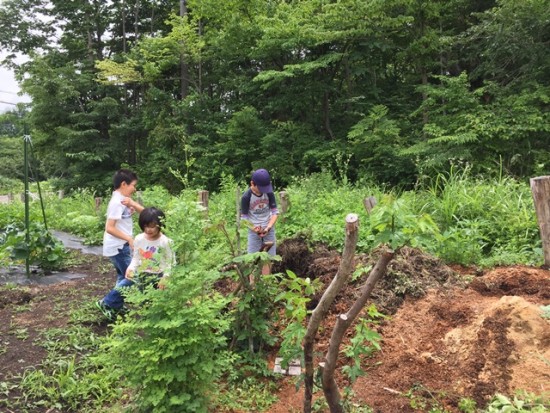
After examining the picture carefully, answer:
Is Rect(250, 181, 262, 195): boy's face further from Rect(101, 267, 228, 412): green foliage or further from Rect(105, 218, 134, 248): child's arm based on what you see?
Rect(101, 267, 228, 412): green foliage

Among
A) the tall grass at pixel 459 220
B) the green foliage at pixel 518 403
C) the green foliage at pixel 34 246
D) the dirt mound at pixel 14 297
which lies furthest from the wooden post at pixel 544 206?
the green foliage at pixel 34 246

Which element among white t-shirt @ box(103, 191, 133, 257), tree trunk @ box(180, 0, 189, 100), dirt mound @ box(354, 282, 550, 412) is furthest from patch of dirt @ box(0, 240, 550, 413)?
tree trunk @ box(180, 0, 189, 100)

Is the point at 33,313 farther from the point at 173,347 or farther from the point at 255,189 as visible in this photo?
the point at 173,347

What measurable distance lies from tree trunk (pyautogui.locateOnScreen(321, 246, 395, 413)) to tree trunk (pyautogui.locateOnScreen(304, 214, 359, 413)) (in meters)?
0.09

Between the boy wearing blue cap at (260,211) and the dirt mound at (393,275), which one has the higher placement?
the boy wearing blue cap at (260,211)

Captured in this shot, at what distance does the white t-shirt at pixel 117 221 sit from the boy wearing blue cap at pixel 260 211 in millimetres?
1203

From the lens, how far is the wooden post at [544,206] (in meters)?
4.38

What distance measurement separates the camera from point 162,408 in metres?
2.25

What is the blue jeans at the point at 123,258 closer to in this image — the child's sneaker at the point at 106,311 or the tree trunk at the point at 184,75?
the child's sneaker at the point at 106,311

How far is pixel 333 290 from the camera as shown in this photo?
1935 millimetres

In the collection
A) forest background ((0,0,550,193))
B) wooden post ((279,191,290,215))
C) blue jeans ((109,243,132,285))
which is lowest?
blue jeans ((109,243,132,285))

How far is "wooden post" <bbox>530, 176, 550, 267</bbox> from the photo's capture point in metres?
4.38

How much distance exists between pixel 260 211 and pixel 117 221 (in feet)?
4.88

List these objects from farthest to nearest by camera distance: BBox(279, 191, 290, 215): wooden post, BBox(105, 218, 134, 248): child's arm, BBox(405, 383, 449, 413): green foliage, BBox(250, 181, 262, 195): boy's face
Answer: BBox(279, 191, 290, 215): wooden post → BBox(250, 181, 262, 195): boy's face → BBox(105, 218, 134, 248): child's arm → BBox(405, 383, 449, 413): green foliage
